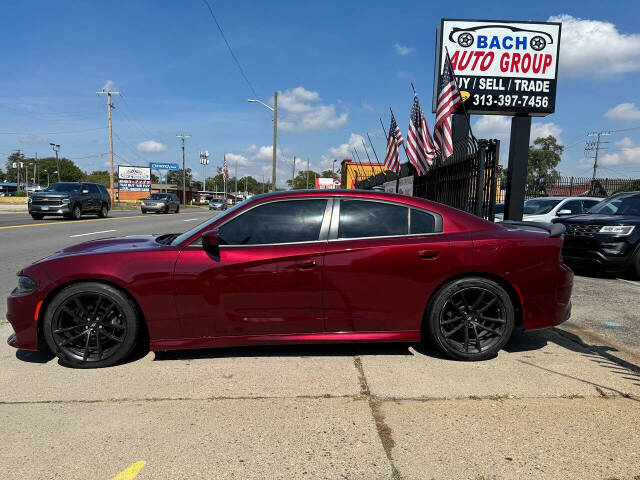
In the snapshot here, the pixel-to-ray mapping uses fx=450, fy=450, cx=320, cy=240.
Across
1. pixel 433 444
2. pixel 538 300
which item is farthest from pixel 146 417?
pixel 538 300

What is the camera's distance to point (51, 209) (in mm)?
20062

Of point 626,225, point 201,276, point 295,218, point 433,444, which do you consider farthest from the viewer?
point 626,225

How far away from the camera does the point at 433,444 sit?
255 centimetres

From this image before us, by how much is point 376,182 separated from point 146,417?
16092mm

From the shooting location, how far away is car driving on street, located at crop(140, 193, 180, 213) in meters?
36.0

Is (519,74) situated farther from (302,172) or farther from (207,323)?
(302,172)

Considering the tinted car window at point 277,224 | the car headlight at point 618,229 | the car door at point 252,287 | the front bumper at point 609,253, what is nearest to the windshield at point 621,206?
the car headlight at point 618,229

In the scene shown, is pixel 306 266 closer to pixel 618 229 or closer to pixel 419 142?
pixel 618 229

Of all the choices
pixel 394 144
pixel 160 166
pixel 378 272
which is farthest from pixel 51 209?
pixel 160 166

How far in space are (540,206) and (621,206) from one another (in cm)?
353

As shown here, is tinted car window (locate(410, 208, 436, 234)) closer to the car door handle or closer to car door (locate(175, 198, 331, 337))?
car door (locate(175, 198, 331, 337))

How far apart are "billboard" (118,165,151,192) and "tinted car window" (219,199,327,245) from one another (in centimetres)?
7068

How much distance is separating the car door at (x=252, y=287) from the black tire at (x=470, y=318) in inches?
39.2

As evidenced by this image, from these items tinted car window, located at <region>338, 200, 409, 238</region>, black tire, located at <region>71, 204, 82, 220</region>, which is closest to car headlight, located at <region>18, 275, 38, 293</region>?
tinted car window, located at <region>338, 200, 409, 238</region>
